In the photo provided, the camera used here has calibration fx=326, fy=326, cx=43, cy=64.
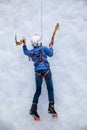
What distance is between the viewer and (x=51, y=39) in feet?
18.3

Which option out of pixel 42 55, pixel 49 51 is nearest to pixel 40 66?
pixel 42 55

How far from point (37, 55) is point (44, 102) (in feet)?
2.82

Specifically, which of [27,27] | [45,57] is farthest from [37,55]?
[27,27]

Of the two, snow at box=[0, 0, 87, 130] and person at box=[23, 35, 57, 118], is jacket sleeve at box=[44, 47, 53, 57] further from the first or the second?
snow at box=[0, 0, 87, 130]

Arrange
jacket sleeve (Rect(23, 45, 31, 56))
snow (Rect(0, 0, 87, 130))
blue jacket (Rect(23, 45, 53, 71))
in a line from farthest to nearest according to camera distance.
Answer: snow (Rect(0, 0, 87, 130)) → jacket sleeve (Rect(23, 45, 31, 56)) → blue jacket (Rect(23, 45, 53, 71))

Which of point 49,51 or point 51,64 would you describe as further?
point 51,64

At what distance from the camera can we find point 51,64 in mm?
5684

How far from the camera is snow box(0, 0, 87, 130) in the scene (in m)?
5.61

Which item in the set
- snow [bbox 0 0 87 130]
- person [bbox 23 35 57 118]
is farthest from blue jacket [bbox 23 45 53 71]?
snow [bbox 0 0 87 130]

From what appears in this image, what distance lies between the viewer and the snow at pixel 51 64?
18.4ft

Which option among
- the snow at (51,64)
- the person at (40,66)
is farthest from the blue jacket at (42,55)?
the snow at (51,64)

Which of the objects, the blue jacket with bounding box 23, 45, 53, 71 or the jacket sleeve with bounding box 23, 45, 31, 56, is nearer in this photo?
the blue jacket with bounding box 23, 45, 53, 71

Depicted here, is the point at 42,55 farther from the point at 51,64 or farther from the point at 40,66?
the point at 51,64

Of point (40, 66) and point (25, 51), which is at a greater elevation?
point (25, 51)
